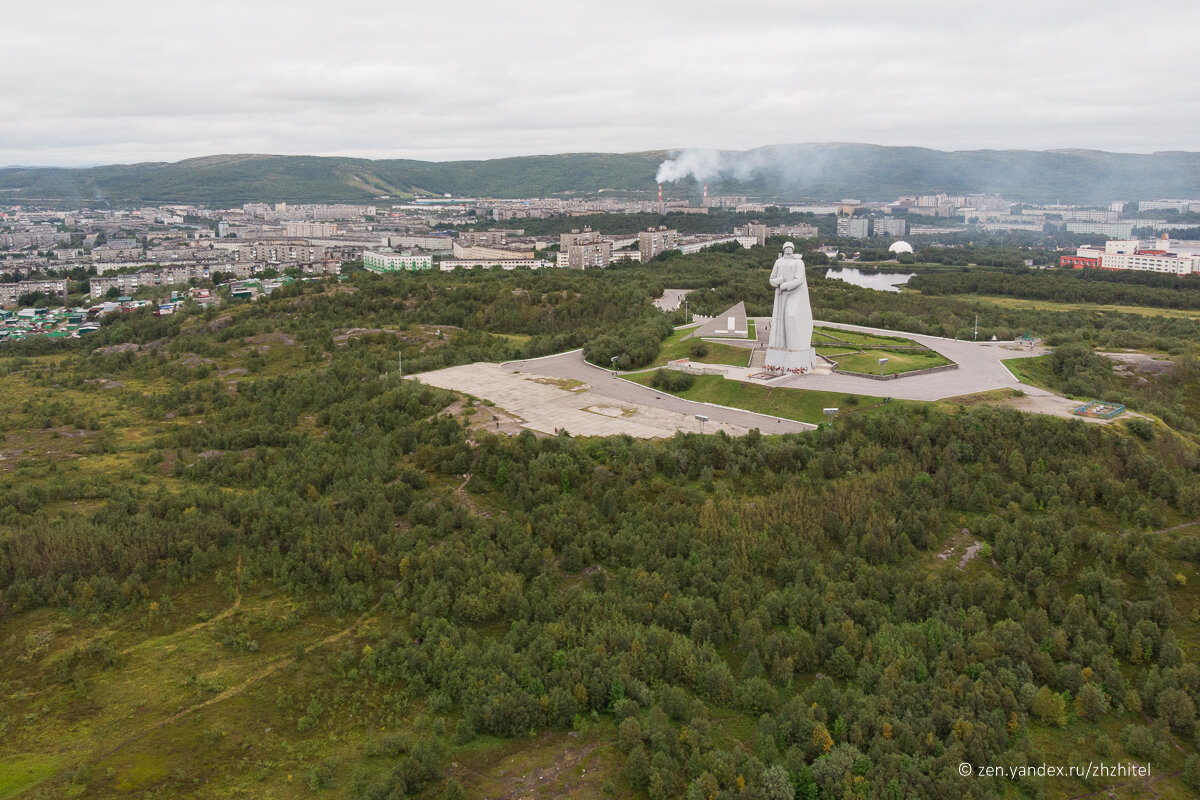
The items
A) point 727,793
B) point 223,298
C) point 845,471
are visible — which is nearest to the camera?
point 727,793

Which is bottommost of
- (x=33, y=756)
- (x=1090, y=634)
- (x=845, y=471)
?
(x=33, y=756)

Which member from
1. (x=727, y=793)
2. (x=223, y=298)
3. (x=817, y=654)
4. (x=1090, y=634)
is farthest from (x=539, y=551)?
(x=223, y=298)

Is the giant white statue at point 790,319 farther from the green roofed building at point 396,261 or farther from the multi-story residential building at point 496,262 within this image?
the green roofed building at point 396,261

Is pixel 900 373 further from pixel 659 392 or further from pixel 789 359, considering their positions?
pixel 659 392

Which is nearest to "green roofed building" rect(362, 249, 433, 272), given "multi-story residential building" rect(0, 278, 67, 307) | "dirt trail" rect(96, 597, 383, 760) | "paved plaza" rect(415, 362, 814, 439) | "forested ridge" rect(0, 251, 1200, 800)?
"multi-story residential building" rect(0, 278, 67, 307)

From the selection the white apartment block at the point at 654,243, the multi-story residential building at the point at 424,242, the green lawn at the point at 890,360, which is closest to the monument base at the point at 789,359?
the green lawn at the point at 890,360

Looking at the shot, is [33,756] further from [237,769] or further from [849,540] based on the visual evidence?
[849,540]

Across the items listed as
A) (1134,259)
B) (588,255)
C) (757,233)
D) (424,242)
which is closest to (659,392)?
(588,255)
